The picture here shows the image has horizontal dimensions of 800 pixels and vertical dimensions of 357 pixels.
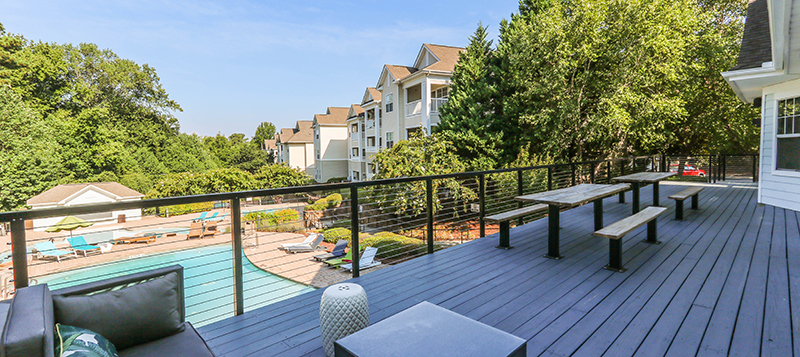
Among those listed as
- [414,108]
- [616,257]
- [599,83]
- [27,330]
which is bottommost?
[616,257]

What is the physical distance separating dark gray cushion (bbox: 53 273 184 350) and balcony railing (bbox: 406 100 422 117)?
62.5ft

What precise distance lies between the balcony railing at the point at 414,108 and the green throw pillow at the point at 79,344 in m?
19.5

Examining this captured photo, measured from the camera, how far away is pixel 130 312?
1.82m

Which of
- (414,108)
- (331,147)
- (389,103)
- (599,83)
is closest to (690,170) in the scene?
(599,83)

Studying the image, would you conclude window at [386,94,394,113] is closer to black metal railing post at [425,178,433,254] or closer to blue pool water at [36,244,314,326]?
blue pool water at [36,244,314,326]

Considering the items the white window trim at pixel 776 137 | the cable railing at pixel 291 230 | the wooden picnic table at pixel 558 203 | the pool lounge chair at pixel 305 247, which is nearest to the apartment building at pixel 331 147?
the cable railing at pixel 291 230

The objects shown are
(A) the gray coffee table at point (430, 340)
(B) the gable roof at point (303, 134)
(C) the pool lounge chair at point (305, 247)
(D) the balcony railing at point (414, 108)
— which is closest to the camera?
(A) the gray coffee table at point (430, 340)

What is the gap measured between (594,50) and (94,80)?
36888mm

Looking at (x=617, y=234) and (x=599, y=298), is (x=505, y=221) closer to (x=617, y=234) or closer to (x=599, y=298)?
(x=617, y=234)

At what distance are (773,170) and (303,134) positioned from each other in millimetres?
39836

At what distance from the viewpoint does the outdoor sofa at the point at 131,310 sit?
1.60 m

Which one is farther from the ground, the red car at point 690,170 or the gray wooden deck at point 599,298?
the red car at point 690,170

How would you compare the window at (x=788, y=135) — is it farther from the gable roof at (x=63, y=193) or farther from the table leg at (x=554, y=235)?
the gable roof at (x=63, y=193)

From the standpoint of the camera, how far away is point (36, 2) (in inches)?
1025
